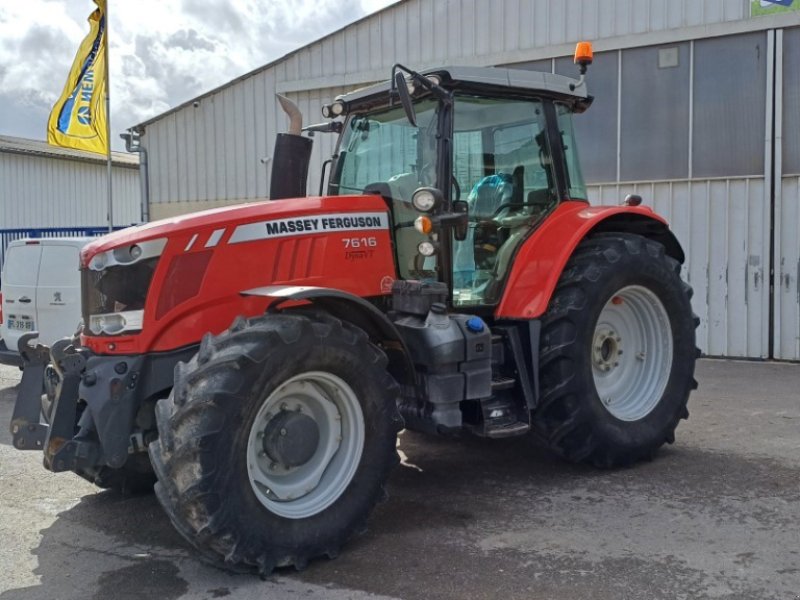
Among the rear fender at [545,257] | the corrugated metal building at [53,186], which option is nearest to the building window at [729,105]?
the rear fender at [545,257]

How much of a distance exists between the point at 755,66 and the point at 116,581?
948 cm

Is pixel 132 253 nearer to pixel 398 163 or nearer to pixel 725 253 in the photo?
pixel 398 163

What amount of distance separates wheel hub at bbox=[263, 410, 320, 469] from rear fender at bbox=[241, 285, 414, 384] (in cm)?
55

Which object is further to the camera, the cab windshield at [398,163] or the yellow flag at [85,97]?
the yellow flag at [85,97]

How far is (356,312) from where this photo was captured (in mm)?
4414

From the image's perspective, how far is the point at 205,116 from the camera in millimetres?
14945

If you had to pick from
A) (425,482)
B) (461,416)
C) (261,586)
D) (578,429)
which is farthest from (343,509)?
(578,429)

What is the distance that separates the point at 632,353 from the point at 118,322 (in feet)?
11.4

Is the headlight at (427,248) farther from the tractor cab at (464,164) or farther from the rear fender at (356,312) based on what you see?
the rear fender at (356,312)

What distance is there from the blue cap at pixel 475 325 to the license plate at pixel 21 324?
6.20m

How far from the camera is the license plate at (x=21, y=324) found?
9258mm

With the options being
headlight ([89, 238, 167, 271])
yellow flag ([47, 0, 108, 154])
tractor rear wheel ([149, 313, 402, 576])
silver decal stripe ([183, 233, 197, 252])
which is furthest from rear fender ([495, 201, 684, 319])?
yellow flag ([47, 0, 108, 154])

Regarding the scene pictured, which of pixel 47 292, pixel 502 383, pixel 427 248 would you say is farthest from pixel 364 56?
pixel 502 383

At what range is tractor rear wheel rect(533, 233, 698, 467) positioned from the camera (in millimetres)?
5199
